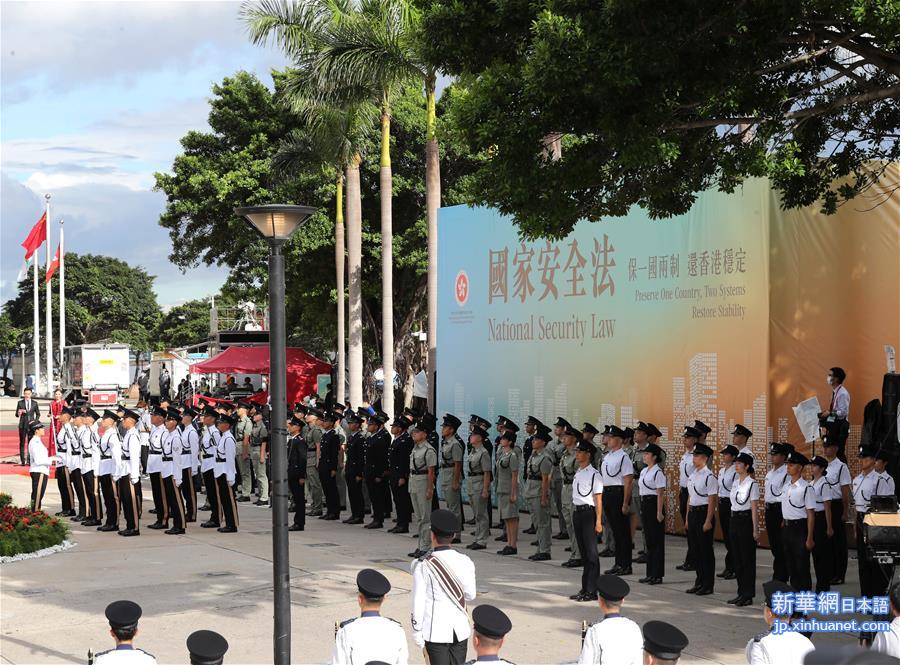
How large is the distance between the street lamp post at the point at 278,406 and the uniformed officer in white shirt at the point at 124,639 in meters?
2.66

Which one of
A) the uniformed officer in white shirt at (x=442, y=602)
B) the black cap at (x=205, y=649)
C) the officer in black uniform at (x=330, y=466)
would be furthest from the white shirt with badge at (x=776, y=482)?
the officer in black uniform at (x=330, y=466)

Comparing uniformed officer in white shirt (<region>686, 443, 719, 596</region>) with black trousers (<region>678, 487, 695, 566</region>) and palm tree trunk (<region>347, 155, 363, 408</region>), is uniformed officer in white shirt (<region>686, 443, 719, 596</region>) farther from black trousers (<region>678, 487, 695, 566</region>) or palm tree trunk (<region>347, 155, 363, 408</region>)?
palm tree trunk (<region>347, 155, 363, 408</region>)

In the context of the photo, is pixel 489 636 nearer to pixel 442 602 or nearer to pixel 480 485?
pixel 442 602

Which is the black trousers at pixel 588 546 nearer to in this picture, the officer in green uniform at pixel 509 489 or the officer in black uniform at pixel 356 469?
the officer in green uniform at pixel 509 489

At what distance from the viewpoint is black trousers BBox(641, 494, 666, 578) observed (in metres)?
13.6

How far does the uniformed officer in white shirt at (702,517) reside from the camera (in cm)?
1297

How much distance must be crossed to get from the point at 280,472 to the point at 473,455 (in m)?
7.77

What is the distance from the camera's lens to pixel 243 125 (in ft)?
118

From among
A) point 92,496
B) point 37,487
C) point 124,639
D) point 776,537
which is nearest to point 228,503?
point 92,496

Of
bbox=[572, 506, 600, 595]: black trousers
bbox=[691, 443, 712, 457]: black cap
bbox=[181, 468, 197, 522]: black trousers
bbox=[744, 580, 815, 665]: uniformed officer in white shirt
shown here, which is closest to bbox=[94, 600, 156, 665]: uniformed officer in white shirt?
bbox=[744, 580, 815, 665]: uniformed officer in white shirt

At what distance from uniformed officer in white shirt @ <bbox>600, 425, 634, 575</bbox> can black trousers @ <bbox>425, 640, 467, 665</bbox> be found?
20.5ft

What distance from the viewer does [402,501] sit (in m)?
18.0

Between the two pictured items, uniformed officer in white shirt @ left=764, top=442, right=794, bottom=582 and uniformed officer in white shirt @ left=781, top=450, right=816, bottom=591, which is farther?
uniformed officer in white shirt @ left=764, top=442, right=794, bottom=582

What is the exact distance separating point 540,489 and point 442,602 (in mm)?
7938
